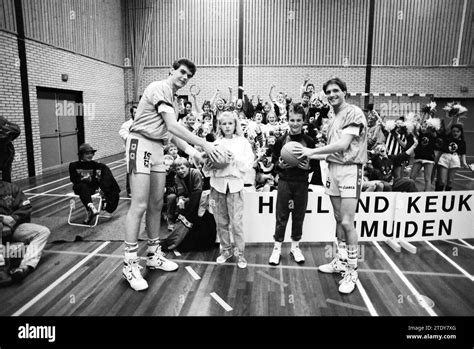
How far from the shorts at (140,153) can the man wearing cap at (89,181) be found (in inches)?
92.7

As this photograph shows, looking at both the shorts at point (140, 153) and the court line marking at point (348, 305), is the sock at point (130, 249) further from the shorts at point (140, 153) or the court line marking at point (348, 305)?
the court line marking at point (348, 305)

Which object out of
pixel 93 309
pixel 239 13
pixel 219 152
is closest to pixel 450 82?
pixel 239 13

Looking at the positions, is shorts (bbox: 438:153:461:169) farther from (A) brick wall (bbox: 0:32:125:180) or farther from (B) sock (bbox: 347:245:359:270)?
(A) brick wall (bbox: 0:32:125:180)

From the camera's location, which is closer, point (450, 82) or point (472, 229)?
point (472, 229)

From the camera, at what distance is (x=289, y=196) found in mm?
3355

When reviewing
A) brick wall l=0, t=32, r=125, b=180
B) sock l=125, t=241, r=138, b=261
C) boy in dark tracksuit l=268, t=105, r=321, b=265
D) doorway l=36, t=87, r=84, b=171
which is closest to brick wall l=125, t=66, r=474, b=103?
brick wall l=0, t=32, r=125, b=180

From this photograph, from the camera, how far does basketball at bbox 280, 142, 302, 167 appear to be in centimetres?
311

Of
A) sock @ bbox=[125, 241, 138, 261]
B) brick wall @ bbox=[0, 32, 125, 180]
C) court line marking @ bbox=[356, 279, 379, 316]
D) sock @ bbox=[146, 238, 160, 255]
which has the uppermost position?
brick wall @ bbox=[0, 32, 125, 180]

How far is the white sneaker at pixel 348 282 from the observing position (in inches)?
113

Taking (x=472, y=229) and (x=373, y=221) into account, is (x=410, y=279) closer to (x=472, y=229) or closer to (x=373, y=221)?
(x=373, y=221)

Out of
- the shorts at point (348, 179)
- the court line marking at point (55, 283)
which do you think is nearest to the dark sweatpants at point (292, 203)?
the shorts at point (348, 179)

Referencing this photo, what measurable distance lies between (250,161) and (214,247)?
49.9 inches

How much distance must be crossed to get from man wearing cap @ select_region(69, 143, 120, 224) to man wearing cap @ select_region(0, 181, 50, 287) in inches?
53.3
